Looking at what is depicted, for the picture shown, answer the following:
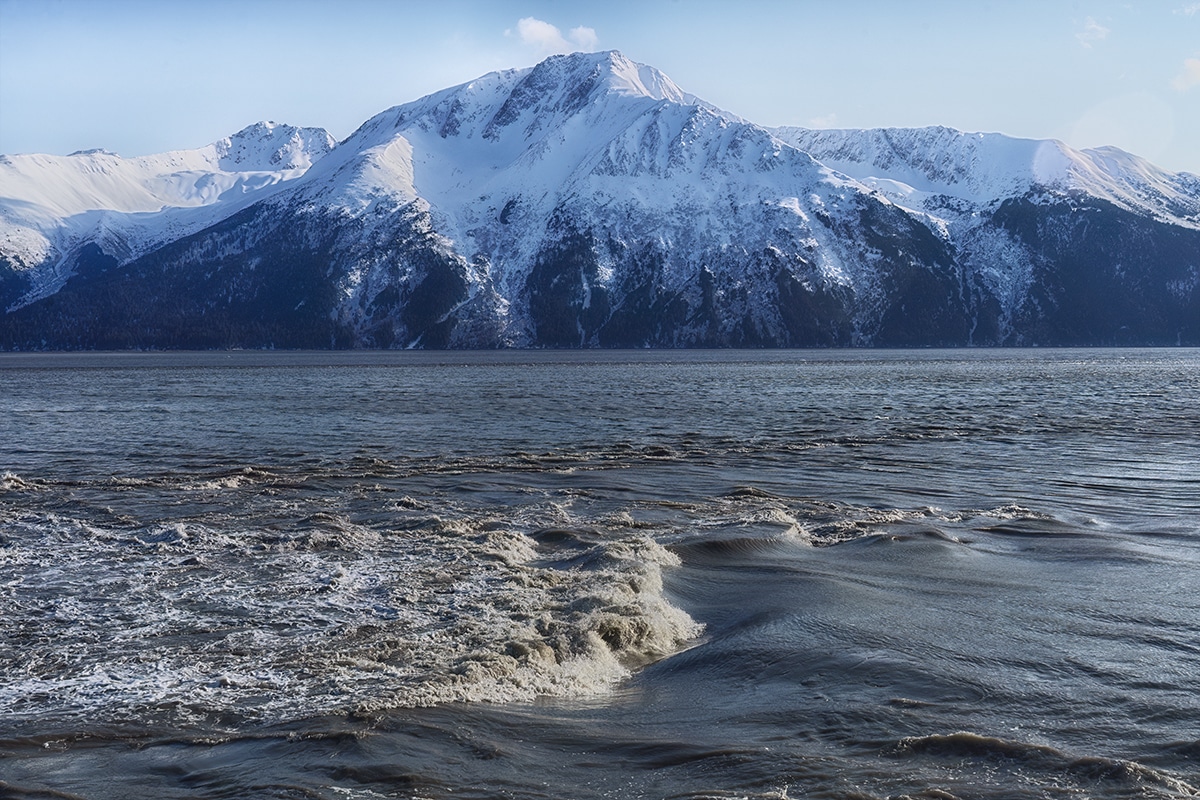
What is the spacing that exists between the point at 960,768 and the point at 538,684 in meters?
5.61

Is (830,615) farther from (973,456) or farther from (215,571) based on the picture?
(973,456)

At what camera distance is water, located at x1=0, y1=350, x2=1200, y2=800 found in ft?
35.0

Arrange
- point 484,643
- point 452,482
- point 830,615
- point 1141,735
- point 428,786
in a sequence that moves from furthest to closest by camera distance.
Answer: point 452,482 < point 830,615 < point 484,643 < point 1141,735 < point 428,786

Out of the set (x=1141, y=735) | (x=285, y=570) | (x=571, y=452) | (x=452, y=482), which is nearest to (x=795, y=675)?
(x=1141, y=735)

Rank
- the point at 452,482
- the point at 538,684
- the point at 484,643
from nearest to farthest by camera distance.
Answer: the point at 538,684
the point at 484,643
the point at 452,482

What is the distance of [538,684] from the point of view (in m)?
13.6

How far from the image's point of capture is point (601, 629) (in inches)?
621

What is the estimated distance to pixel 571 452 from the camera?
1662 inches

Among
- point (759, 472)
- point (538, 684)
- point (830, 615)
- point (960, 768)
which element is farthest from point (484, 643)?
point (759, 472)

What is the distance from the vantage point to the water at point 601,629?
35.0ft

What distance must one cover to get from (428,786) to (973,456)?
34.1 meters

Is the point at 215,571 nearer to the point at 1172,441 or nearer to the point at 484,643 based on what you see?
the point at 484,643

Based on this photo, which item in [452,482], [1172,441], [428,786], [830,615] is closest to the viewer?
[428,786]

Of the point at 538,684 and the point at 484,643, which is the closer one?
the point at 538,684
